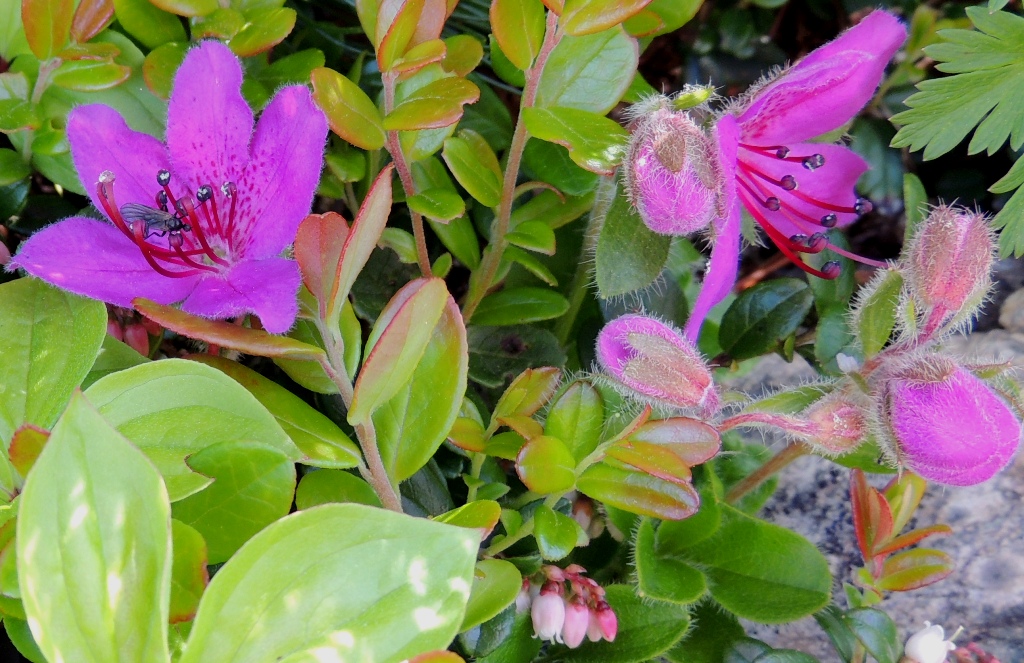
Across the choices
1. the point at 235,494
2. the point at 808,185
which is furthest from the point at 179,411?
the point at 808,185

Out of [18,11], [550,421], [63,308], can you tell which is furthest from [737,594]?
[18,11]

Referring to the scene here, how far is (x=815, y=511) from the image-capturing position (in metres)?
1.21

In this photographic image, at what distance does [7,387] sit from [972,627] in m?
1.17

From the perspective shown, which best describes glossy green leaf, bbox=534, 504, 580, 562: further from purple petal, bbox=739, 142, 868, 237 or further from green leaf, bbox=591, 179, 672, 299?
purple petal, bbox=739, 142, 868, 237

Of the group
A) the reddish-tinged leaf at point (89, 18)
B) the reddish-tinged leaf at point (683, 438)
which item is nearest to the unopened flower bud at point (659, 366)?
the reddish-tinged leaf at point (683, 438)

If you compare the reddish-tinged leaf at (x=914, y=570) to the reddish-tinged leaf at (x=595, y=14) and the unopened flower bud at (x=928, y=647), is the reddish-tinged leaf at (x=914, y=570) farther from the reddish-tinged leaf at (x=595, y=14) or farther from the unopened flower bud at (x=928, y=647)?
the reddish-tinged leaf at (x=595, y=14)

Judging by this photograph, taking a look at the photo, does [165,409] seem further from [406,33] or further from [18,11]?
[18,11]

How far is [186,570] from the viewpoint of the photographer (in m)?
0.65

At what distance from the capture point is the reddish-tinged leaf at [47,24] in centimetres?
82

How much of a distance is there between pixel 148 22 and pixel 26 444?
0.49m

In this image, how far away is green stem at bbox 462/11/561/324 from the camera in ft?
2.67

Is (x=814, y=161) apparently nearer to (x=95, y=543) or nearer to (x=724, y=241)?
(x=724, y=241)

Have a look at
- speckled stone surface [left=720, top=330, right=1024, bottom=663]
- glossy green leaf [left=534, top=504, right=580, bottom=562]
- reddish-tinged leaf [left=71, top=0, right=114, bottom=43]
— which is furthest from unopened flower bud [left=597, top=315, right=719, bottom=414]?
reddish-tinged leaf [left=71, top=0, right=114, bottom=43]

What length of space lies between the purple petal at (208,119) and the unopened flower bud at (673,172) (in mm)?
387
